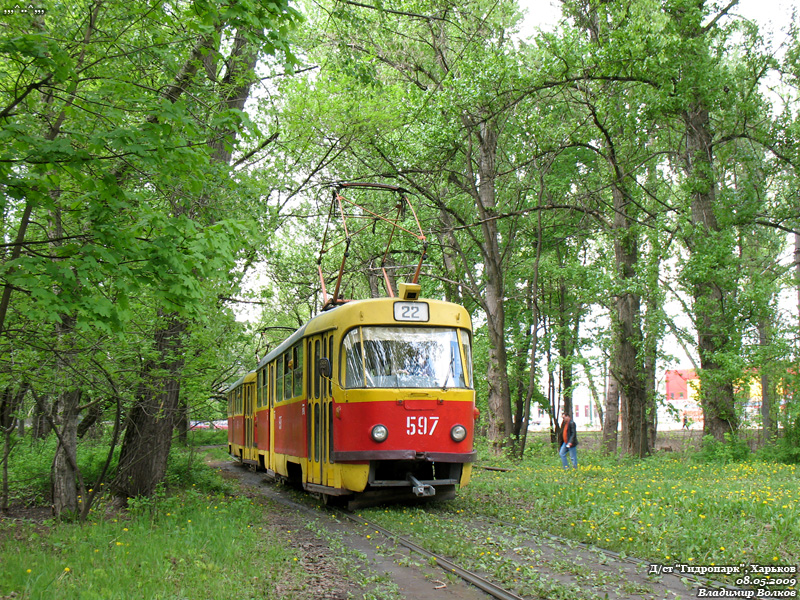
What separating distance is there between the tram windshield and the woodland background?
80.5 inches

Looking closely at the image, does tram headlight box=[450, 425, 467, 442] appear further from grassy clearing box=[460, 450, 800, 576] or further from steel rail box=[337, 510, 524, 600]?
steel rail box=[337, 510, 524, 600]

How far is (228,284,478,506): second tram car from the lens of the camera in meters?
9.91

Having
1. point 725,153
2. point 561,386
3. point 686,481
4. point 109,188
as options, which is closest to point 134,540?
point 109,188

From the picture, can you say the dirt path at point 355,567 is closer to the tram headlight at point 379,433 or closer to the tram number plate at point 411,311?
the tram headlight at point 379,433

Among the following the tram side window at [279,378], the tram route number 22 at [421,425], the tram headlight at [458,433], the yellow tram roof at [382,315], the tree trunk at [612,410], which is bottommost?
the tree trunk at [612,410]

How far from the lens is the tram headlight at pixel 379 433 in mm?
9820

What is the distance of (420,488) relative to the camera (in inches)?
387

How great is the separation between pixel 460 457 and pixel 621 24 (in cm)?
1059

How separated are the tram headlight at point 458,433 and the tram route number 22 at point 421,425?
292 millimetres

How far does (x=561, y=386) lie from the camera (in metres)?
32.5

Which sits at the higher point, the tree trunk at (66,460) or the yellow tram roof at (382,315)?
the yellow tram roof at (382,315)

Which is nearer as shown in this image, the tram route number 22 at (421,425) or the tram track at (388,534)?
the tram track at (388,534)

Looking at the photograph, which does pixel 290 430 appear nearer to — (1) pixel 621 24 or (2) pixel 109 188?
(2) pixel 109 188

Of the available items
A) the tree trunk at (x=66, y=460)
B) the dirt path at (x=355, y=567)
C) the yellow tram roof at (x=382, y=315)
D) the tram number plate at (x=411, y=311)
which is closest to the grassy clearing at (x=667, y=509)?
the dirt path at (x=355, y=567)
